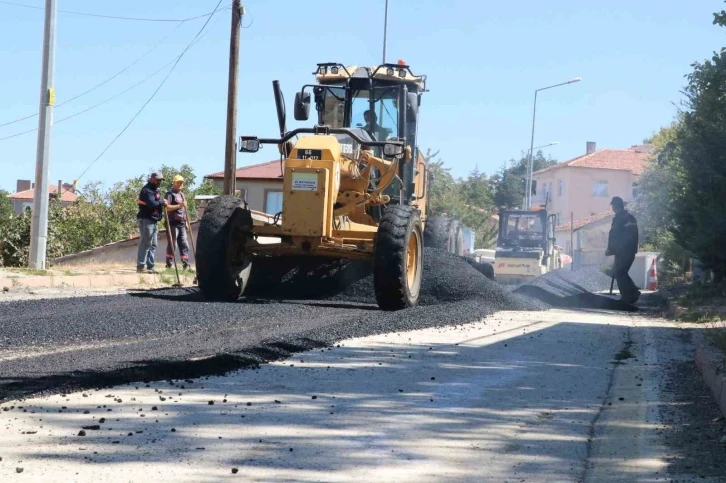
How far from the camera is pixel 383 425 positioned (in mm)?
5879

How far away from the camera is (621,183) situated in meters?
85.7

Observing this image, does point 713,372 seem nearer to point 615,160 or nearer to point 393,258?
point 393,258

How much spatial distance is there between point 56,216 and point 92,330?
→ 19.0m

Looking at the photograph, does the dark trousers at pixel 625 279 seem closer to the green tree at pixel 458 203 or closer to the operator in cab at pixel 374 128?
the operator in cab at pixel 374 128

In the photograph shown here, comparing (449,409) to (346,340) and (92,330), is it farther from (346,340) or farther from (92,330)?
(92,330)

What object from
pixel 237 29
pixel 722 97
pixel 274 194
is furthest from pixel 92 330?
pixel 274 194

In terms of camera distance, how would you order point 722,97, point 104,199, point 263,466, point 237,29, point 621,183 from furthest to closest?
point 621,183
point 104,199
point 237,29
point 722,97
point 263,466

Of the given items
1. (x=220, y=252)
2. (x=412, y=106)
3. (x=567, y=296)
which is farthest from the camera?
(x=567, y=296)

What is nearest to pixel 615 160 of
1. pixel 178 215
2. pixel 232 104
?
pixel 232 104

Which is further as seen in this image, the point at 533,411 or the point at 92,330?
the point at 92,330

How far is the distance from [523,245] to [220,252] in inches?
893

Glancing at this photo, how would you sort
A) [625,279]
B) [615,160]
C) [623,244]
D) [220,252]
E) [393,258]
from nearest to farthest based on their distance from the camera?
1. [393,258]
2. [220,252]
3. [623,244]
4. [625,279]
5. [615,160]

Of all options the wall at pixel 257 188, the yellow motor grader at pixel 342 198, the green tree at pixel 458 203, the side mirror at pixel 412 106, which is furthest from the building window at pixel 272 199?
the side mirror at pixel 412 106

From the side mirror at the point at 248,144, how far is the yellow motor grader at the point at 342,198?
0.5 inches
